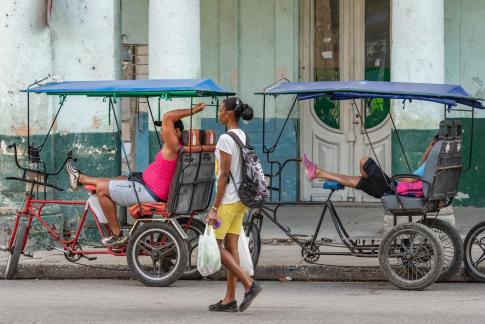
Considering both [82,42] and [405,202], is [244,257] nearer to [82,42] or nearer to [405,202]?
[405,202]

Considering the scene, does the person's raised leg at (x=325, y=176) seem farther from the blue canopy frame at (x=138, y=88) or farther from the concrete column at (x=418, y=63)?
the concrete column at (x=418, y=63)

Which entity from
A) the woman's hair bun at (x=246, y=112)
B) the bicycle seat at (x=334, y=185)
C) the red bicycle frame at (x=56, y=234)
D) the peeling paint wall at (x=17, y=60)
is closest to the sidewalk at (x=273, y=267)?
the red bicycle frame at (x=56, y=234)

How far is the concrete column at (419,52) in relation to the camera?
Answer: 14477 mm

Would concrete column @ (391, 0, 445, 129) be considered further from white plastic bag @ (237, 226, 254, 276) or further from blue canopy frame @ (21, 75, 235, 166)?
white plastic bag @ (237, 226, 254, 276)

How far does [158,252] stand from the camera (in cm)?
1180

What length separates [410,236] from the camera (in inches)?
458

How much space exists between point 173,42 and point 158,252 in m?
3.51

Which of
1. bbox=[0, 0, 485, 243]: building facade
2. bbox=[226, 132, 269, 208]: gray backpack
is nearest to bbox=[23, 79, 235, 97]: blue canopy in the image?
bbox=[226, 132, 269, 208]: gray backpack

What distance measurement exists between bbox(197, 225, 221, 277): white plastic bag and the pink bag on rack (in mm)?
2447

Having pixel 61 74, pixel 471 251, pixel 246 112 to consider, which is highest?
pixel 61 74

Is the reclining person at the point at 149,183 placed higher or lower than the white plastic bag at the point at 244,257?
higher

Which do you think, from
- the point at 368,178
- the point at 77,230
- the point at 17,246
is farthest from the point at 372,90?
the point at 17,246

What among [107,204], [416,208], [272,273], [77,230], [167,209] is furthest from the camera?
[272,273]

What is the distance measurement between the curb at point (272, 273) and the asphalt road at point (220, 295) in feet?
0.73
